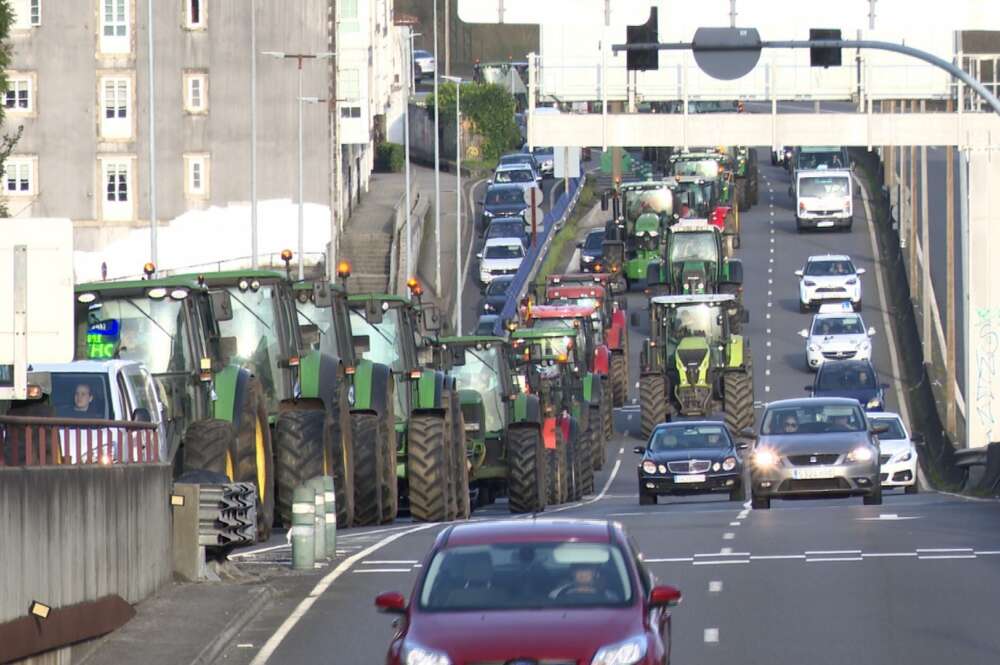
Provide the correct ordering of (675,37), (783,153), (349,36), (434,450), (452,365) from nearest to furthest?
(434,450)
(452,365)
(675,37)
(349,36)
(783,153)

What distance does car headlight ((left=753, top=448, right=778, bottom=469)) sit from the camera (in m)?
31.4

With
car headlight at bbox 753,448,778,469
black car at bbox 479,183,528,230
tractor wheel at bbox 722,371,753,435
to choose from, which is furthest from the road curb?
black car at bbox 479,183,528,230

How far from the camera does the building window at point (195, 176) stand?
3113 inches

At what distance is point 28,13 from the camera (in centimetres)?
7869

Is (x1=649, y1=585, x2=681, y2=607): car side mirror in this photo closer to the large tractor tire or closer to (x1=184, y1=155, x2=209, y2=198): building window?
the large tractor tire

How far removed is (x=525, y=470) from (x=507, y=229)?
53940 millimetres

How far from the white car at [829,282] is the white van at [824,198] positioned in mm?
11999

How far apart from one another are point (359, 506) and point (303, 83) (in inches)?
2106

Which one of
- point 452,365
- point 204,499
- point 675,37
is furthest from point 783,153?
point 204,499

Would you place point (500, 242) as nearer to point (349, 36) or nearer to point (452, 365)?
point (349, 36)

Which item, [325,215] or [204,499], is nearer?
[204,499]

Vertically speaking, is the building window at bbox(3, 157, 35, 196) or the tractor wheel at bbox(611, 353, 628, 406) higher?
the building window at bbox(3, 157, 35, 196)

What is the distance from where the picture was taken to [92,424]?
58.3 feet

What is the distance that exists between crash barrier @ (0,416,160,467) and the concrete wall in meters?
0.13
